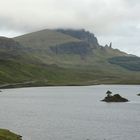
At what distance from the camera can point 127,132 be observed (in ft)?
383

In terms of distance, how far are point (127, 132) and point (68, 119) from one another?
37.5 meters

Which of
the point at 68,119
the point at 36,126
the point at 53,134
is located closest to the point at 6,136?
the point at 53,134

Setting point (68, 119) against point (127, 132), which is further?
point (68, 119)

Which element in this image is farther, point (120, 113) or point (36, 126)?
point (120, 113)

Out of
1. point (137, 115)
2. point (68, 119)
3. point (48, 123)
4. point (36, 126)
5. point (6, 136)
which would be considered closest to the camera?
point (6, 136)

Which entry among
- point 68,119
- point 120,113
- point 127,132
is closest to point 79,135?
point 127,132

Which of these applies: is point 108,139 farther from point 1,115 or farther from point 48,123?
point 1,115

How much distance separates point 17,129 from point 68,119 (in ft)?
117

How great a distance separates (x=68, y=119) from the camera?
14975 centimetres

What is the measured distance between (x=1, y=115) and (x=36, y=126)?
3465 centimetres

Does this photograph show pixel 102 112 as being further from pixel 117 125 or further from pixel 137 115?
pixel 117 125

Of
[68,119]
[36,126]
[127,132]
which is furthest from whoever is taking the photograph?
[68,119]

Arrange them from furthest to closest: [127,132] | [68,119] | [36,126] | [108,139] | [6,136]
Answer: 1. [68,119]
2. [36,126]
3. [127,132]
4. [108,139]
5. [6,136]

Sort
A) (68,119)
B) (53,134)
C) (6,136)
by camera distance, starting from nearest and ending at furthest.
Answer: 1. (6,136)
2. (53,134)
3. (68,119)
